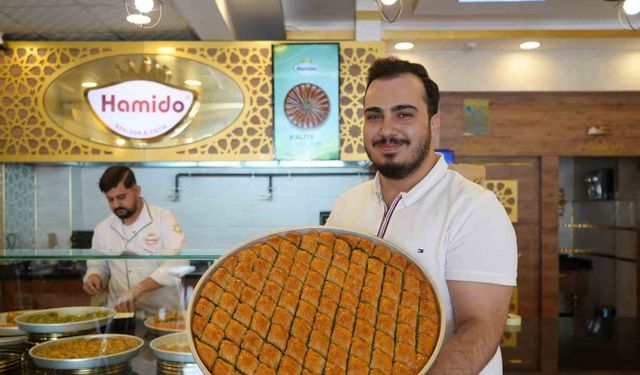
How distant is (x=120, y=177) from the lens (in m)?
3.24

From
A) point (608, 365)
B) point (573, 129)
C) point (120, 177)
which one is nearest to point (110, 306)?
point (120, 177)

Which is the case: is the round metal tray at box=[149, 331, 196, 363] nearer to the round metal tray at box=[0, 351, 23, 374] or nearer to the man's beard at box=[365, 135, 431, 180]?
the round metal tray at box=[0, 351, 23, 374]

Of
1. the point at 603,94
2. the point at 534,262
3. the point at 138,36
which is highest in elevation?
the point at 138,36

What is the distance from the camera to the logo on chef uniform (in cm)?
315

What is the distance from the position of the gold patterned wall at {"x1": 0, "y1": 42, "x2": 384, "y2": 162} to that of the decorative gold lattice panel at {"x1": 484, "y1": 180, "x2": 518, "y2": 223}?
1387mm

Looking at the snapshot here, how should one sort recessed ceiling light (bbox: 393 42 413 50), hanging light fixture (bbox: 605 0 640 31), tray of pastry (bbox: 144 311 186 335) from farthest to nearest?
recessed ceiling light (bbox: 393 42 413 50) < hanging light fixture (bbox: 605 0 640 31) < tray of pastry (bbox: 144 311 186 335)

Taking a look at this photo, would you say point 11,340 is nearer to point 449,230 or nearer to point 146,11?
point 449,230

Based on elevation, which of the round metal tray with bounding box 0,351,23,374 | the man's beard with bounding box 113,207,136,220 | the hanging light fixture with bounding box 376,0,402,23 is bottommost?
the round metal tray with bounding box 0,351,23,374

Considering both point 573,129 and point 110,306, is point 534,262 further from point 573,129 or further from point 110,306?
point 110,306

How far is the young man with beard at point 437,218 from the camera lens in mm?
1280

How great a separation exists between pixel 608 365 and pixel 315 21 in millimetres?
3308

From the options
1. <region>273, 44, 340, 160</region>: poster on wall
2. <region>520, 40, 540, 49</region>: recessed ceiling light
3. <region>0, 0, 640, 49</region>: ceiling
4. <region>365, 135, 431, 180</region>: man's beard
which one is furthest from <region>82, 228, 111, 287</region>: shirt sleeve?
<region>520, 40, 540, 49</region>: recessed ceiling light

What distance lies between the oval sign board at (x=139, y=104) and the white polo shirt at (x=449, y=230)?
3026 millimetres

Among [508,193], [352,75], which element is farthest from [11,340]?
[508,193]
